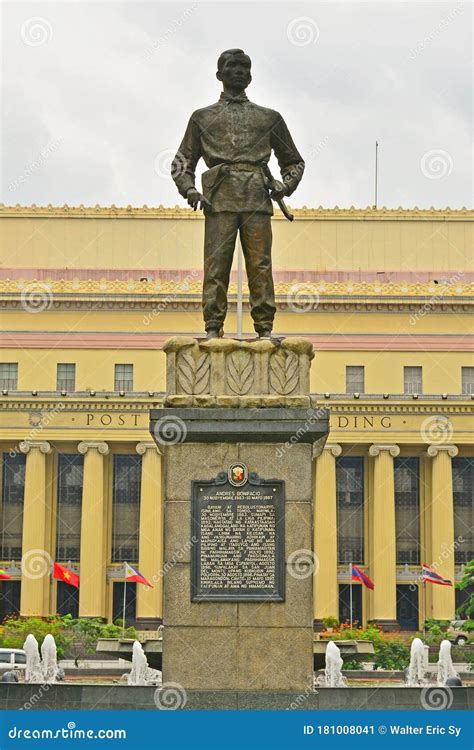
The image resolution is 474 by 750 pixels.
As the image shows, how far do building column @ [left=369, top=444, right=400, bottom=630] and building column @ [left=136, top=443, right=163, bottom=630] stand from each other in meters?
12.1

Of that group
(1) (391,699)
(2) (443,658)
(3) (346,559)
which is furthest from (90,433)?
(1) (391,699)

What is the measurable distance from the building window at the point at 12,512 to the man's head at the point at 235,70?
62288 millimetres

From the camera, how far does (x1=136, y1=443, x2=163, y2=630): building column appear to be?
3034 inches

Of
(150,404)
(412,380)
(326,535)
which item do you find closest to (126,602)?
(150,404)

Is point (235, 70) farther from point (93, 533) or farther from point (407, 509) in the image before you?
point (407, 509)

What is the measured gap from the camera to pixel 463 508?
3201 inches

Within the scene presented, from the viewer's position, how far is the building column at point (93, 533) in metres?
77.4

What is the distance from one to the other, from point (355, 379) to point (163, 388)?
11.9 metres

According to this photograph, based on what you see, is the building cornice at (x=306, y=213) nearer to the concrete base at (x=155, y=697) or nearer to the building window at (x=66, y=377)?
the building window at (x=66, y=377)

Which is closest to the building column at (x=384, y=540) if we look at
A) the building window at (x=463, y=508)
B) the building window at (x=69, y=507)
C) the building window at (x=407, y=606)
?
the building window at (x=407, y=606)

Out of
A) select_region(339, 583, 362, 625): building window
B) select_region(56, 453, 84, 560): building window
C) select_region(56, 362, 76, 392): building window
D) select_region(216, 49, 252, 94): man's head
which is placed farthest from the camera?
select_region(56, 362, 76, 392): building window

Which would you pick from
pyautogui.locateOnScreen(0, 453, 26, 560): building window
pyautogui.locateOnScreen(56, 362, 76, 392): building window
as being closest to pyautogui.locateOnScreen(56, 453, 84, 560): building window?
pyautogui.locateOnScreen(0, 453, 26, 560): building window

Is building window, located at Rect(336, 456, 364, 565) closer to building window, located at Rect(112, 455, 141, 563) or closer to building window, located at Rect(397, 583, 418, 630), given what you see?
building window, located at Rect(397, 583, 418, 630)

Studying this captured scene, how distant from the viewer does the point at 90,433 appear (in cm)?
7931
